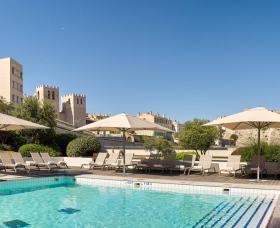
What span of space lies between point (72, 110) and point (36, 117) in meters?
82.8

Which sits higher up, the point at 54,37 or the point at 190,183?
the point at 54,37

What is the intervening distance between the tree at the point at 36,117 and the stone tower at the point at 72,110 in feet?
266

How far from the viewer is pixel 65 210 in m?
8.30

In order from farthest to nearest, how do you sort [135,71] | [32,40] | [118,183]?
1. [135,71]
2. [32,40]
3. [118,183]

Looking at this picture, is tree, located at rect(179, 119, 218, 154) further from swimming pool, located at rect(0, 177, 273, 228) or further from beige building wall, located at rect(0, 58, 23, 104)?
beige building wall, located at rect(0, 58, 23, 104)

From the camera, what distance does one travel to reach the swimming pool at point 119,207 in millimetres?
7078

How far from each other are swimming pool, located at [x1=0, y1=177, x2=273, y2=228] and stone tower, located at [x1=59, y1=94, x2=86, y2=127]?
94.4 m

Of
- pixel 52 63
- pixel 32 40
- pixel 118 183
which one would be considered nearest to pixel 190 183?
pixel 118 183

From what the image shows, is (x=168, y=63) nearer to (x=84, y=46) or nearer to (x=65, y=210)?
(x=84, y=46)

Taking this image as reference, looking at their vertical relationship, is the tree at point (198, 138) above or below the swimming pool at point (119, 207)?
above

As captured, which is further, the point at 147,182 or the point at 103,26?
the point at 103,26

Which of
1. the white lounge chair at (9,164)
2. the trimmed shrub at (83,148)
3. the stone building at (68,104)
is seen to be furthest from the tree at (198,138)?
the stone building at (68,104)

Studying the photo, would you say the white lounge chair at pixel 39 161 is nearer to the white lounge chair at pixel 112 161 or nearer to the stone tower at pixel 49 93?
the white lounge chair at pixel 112 161

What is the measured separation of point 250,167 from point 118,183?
4.50m
